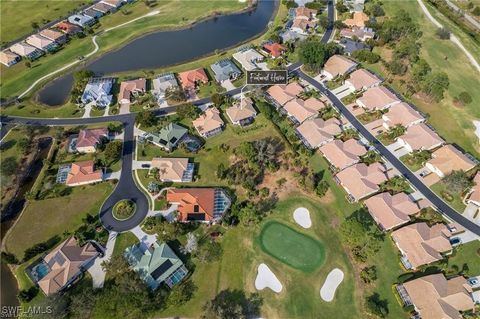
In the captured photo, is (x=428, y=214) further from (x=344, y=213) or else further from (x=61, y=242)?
(x=61, y=242)

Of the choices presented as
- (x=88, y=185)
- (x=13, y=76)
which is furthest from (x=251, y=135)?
(x=13, y=76)

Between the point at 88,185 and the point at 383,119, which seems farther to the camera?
the point at 383,119

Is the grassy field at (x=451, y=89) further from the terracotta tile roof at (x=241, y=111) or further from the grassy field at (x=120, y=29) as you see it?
the grassy field at (x=120, y=29)

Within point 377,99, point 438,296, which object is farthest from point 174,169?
point 377,99

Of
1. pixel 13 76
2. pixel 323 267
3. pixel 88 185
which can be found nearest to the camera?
pixel 323 267

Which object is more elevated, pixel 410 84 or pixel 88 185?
pixel 410 84

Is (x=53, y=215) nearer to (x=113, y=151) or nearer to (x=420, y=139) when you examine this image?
(x=113, y=151)

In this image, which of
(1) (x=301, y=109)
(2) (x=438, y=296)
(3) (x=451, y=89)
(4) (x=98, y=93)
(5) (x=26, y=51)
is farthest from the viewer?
(5) (x=26, y=51)
